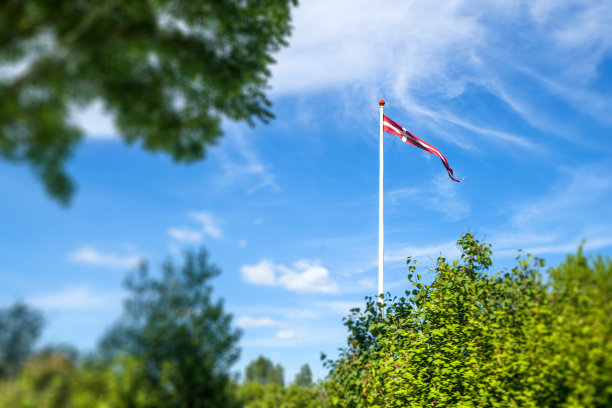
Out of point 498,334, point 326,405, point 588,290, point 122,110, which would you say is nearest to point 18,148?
point 122,110

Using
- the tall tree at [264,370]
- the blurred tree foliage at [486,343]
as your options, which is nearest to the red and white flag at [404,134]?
the blurred tree foliage at [486,343]

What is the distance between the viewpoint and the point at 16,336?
4.18 metres

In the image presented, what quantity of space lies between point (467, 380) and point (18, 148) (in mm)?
8006

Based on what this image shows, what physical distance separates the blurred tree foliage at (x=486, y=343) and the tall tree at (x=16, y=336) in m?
6.21

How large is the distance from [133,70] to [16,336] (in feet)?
9.56

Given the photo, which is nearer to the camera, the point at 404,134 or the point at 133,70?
the point at 133,70

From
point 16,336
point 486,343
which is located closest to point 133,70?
point 16,336

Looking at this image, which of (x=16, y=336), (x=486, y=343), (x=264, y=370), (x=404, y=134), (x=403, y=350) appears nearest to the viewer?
(x=16, y=336)

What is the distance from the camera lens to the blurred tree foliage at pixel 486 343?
5.78 m

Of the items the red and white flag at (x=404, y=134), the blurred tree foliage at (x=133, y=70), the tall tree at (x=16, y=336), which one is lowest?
the tall tree at (x=16, y=336)

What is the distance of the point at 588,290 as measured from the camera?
236 inches

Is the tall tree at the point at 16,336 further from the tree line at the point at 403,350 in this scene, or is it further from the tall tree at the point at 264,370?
the tall tree at the point at 264,370

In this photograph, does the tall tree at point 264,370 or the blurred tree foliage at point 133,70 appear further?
the tall tree at point 264,370

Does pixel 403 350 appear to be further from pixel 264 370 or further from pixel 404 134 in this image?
pixel 264 370
